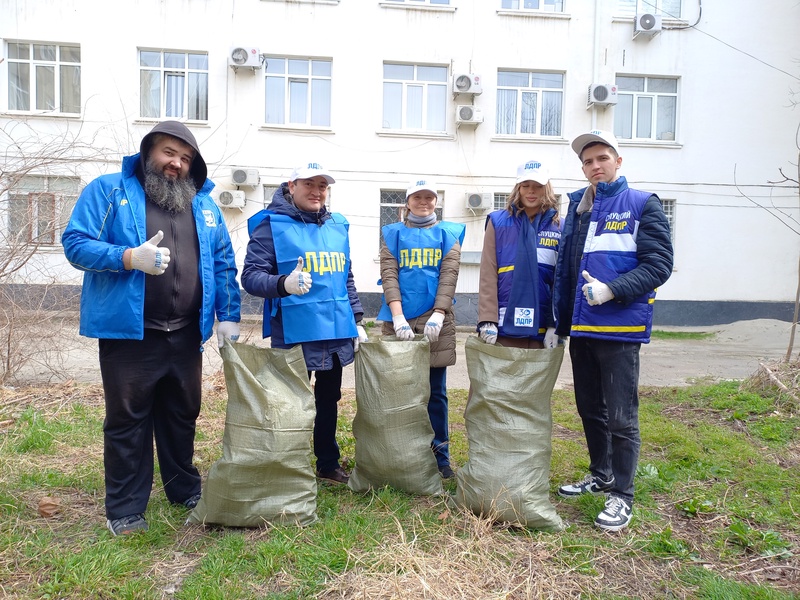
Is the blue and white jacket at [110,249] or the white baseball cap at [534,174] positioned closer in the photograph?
the blue and white jacket at [110,249]

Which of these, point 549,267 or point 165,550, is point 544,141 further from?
point 165,550

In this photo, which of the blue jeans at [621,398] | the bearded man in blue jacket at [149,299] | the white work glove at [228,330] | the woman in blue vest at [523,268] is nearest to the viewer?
the bearded man in blue jacket at [149,299]

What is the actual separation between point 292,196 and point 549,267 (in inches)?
55.7

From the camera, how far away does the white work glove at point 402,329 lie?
3208mm

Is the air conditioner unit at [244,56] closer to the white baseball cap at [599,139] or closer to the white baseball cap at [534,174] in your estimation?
the white baseball cap at [534,174]

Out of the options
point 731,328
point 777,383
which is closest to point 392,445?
point 777,383

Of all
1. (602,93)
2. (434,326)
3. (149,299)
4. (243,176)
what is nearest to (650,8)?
(602,93)

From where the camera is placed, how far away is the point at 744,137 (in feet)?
40.8

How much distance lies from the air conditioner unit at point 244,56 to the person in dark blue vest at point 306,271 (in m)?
9.16

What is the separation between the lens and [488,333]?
3.10 metres

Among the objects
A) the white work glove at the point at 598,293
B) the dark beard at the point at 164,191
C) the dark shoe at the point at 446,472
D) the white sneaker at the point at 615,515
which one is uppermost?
the dark beard at the point at 164,191

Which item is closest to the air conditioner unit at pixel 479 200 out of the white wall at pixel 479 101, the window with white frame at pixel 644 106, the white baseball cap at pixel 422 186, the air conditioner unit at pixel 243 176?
the white wall at pixel 479 101

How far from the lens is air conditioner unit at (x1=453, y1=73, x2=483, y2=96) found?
37.5 feet

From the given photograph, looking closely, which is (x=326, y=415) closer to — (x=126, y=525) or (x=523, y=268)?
(x=126, y=525)
